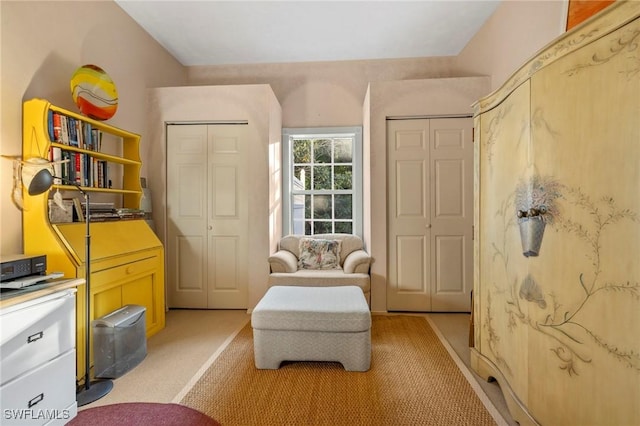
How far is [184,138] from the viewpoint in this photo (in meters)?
3.34

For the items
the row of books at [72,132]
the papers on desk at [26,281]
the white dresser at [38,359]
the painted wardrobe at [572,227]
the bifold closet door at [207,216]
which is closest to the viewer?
the painted wardrobe at [572,227]

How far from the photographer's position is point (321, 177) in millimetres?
4016

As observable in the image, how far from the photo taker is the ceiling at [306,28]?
9.20 ft

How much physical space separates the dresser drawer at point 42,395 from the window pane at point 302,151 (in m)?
3.06

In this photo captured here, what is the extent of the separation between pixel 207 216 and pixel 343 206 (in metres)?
1.76

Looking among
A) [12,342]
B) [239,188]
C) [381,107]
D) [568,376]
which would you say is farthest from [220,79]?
[568,376]

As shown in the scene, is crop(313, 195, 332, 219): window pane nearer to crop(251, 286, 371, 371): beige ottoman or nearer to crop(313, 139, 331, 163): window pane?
crop(313, 139, 331, 163): window pane

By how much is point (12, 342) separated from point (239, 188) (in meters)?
2.27

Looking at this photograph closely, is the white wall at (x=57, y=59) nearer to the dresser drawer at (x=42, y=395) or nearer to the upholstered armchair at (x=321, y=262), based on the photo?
the dresser drawer at (x=42, y=395)

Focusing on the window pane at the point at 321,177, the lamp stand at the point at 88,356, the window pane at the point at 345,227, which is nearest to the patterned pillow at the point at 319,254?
the window pane at the point at 345,227

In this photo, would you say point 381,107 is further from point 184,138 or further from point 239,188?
point 184,138

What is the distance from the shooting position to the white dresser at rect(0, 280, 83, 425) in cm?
128

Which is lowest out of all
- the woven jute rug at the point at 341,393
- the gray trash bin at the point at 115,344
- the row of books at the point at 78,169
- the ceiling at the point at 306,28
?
the woven jute rug at the point at 341,393

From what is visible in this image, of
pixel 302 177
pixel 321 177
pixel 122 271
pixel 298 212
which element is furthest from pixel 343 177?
pixel 122 271
